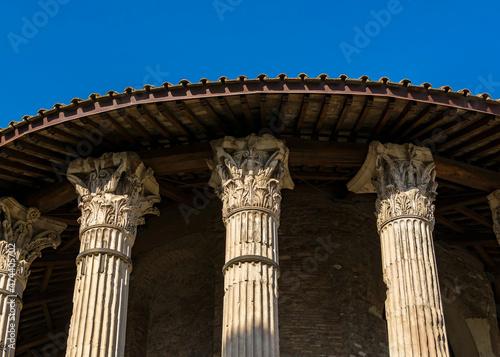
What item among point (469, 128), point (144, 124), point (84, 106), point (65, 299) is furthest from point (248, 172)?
point (65, 299)

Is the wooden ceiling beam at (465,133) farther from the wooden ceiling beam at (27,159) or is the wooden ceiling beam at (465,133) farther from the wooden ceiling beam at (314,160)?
the wooden ceiling beam at (27,159)

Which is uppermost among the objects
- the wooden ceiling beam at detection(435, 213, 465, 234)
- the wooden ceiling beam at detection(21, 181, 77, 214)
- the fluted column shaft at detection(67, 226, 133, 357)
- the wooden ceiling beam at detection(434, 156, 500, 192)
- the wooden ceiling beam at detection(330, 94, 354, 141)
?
the wooden ceiling beam at detection(330, 94, 354, 141)

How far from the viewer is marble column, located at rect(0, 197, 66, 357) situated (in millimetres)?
13406

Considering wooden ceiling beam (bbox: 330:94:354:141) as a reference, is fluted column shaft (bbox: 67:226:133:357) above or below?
below

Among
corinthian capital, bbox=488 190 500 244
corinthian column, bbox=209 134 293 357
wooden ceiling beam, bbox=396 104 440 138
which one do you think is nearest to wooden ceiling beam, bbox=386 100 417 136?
wooden ceiling beam, bbox=396 104 440 138

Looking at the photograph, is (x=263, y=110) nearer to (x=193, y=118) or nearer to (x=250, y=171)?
(x=250, y=171)

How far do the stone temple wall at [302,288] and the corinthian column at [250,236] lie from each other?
239cm

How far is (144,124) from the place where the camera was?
13102 millimetres

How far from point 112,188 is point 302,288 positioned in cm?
428

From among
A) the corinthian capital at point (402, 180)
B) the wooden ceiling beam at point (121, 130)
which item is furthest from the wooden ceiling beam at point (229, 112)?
the corinthian capital at point (402, 180)

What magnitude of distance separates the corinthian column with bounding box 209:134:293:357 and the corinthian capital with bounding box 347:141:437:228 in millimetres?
1428

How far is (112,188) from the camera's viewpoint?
13.0m

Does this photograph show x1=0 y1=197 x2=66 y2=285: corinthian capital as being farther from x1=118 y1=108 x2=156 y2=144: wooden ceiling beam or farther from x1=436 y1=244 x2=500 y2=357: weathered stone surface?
x1=436 y1=244 x2=500 y2=357: weathered stone surface

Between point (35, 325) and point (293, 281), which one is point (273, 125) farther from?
point (35, 325)
